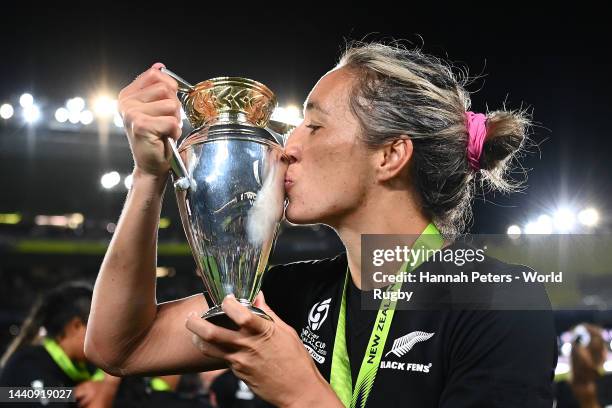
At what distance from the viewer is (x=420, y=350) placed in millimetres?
1263

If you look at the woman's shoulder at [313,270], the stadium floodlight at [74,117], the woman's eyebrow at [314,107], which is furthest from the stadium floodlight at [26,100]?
the woman's eyebrow at [314,107]

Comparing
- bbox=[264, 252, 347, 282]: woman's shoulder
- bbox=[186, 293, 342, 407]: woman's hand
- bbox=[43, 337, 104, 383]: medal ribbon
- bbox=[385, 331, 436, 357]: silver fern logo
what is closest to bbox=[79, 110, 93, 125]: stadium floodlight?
bbox=[43, 337, 104, 383]: medal ribbon

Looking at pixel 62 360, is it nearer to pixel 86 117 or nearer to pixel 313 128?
pixel 313 128

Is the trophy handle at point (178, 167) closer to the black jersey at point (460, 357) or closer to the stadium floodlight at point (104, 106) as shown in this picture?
the black jersey at point (460, 357)

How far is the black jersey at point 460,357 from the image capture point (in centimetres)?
116

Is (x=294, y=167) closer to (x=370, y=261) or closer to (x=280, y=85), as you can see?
(x=370, y=261)

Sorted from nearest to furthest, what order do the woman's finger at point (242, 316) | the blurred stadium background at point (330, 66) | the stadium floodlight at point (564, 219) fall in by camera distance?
the woman's finger at point (242, 316)
the blurred stadium background at point (330, 66)
the stadium floodlight at point (564, 219)

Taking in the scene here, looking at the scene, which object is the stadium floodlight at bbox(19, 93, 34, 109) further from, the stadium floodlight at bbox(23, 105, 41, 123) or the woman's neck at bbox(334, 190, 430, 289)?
the woman's neck at bbox(334, 190, 430, 289)

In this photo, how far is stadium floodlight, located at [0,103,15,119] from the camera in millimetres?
10933

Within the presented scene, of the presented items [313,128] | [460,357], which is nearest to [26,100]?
[313,128]

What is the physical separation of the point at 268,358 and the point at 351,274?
467mm

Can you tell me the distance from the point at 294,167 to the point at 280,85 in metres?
7.63

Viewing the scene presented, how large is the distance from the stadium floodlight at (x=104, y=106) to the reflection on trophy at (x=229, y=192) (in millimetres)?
9586

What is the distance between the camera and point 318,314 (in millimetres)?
1492
